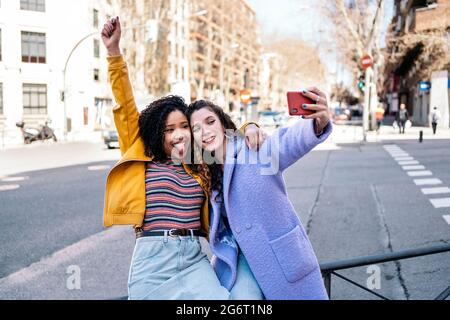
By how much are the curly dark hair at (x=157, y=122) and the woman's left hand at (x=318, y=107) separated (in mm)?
714

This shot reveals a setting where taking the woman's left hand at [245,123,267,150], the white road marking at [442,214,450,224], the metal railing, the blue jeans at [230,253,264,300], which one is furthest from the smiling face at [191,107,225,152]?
the white road marking at [442,214,450,224]

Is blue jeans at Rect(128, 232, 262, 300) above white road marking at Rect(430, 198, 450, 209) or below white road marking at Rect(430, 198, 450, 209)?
above

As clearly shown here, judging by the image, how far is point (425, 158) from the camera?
46.6 feet

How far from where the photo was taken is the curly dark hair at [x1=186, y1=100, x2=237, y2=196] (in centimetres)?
219

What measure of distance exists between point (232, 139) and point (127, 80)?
0.70m

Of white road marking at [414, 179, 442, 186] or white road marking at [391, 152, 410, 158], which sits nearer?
white road marking at [414, 179, 442, 186]

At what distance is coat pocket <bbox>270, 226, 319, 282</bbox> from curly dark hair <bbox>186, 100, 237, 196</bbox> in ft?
1.11

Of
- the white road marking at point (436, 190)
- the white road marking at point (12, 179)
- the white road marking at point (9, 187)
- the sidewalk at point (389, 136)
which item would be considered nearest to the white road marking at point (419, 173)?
the white road marking at point (436, 190)

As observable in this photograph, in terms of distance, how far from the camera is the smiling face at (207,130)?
2199mm

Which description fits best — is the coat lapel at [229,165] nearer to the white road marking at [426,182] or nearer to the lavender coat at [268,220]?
the lavender coat at [268,220]

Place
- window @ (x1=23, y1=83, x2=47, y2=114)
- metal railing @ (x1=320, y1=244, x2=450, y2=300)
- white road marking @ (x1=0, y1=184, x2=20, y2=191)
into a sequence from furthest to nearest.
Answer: window @ (x1=23, y1=83, x2=47, y2=114), white road marking @ (x1=0, y1=184, x2=20, y2=191), metal railing @ (x1=320, y1=244, x2=450, y2=300)

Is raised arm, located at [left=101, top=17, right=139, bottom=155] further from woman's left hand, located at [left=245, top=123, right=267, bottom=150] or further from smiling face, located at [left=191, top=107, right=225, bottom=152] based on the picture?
woman's left hand, located at [left=245, top=123, right=267, bottom=150]

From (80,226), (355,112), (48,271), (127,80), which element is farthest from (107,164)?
(355,112)
